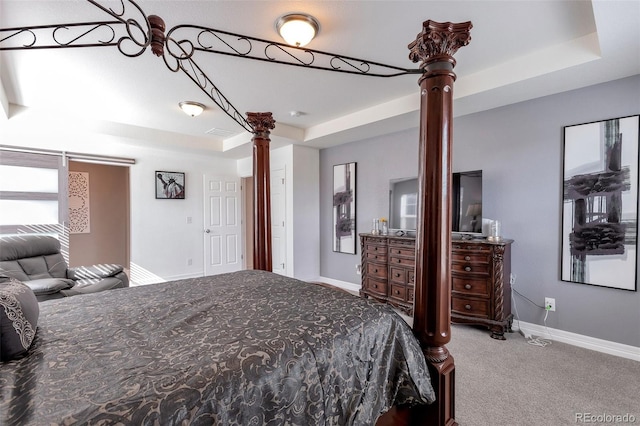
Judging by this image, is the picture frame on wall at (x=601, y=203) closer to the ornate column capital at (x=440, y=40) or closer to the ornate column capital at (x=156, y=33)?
the ornate column capital at (x=440, y=40)

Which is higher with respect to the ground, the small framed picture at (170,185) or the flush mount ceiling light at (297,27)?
the flush mount ceiling light at (297,27)

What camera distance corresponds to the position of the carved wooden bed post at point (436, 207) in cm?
151

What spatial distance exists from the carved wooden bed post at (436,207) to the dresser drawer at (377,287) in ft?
6.97

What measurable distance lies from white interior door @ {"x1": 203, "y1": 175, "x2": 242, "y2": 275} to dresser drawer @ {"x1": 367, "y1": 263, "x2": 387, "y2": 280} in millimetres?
3119

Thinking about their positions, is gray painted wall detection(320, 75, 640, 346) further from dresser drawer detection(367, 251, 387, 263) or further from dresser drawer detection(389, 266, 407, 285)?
dresser drawer detection(367, 251, 387, 263)

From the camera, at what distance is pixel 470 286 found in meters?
2.93

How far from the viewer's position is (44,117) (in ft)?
11.8

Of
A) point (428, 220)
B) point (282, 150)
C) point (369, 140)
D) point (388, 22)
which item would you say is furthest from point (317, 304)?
point (282, 150)

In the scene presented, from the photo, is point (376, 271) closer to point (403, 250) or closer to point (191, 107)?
point (403, 250)

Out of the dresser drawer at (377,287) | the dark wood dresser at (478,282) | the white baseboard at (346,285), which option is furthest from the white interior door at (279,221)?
the dark wood dresser at (478,282)

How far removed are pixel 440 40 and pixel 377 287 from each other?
295 cm

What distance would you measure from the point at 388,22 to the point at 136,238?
481 cm

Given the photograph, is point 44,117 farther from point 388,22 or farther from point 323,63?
point 388,22

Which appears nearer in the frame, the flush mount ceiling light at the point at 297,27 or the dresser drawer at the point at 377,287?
the flush mount ceiling light at the point at 297,27
